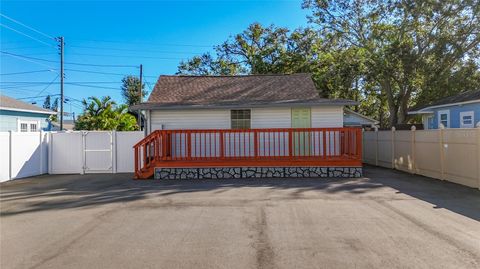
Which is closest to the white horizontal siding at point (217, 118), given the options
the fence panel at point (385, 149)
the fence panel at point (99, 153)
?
the fence panel at point (99, 153)

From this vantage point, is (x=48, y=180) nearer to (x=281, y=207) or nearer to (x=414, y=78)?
(x=281, y=207)

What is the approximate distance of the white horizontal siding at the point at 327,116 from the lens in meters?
13.2

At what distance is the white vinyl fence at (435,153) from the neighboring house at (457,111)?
5.13m

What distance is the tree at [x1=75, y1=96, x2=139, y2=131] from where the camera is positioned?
19.4 m

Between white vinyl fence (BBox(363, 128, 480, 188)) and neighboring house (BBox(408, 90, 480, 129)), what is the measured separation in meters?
5.13

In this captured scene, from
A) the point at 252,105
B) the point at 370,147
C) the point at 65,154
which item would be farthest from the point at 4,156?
the point at 370,147

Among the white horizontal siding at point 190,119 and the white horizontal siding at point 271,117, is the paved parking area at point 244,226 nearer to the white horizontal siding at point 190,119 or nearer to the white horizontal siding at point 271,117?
the white horizontal siding at point 271,117

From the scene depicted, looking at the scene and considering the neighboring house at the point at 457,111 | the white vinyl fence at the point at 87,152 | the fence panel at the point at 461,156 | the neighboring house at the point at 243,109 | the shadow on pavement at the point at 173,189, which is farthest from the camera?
the neighboring house at the point at 457,111

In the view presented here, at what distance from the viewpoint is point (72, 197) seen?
857 centimetres

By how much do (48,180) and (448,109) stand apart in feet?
63.9

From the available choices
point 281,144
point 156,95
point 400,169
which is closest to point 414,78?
point 400,169

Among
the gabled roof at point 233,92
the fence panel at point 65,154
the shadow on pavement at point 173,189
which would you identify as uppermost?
the gabled roof at point 233,92

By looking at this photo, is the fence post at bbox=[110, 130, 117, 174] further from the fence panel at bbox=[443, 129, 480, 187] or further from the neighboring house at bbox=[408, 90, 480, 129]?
the neighboring house at bbox=[408, 90, 480, 129]

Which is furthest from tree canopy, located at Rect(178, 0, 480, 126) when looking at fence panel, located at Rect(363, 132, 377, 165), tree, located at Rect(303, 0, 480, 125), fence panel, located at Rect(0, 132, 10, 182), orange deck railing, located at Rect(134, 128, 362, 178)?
fence panel, located at Rect(0, 132, 10, 182)
